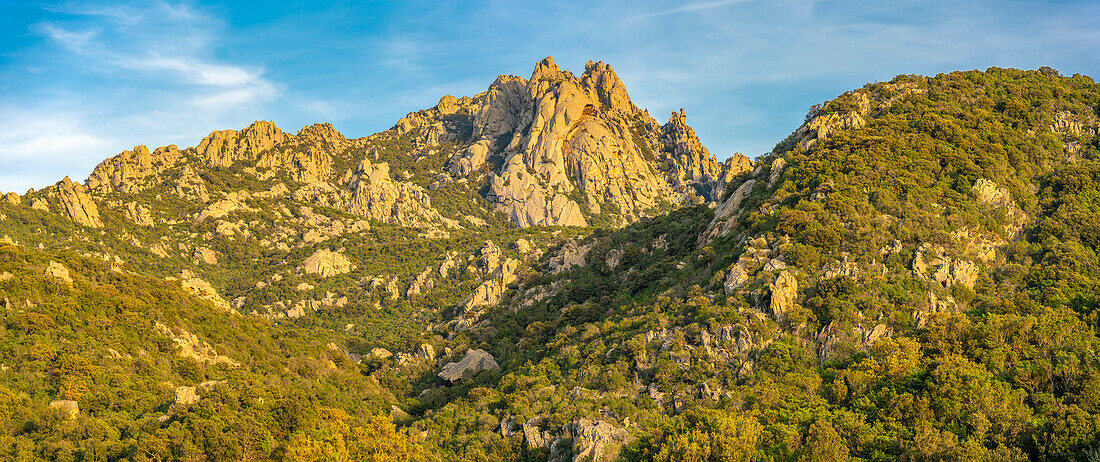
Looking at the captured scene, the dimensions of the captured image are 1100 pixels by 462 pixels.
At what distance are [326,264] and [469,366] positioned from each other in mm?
100273

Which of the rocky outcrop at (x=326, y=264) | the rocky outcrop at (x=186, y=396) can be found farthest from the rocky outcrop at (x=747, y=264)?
the rocky outcrop at (x=326, y=264)

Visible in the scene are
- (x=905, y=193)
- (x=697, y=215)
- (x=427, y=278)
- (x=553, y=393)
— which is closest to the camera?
(x=553, y=393)

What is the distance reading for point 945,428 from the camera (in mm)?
40750

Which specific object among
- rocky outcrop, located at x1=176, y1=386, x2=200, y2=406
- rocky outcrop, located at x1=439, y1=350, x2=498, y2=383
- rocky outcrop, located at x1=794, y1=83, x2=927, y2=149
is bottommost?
rocky outcrop, located at x1=439, y1=350, x2=498, y2=383

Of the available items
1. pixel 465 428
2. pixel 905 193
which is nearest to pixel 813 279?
pixel 905 193

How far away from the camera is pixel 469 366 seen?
235 ft

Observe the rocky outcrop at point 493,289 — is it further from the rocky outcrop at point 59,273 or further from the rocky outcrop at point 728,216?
the rocky outcrop at point 59,273

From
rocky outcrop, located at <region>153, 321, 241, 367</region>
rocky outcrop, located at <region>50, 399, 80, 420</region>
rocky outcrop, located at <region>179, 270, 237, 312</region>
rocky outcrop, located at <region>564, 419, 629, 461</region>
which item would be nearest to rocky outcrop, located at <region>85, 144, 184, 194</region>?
rocky outcrop, located at <region>179, 270, 237, 312</region>

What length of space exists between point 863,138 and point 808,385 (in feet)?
115

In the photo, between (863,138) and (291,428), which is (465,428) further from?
(863,138)

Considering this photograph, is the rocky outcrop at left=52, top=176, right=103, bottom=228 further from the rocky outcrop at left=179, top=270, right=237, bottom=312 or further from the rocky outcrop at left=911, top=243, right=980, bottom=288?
the rocky outcrop at left=911, top=243, right=980, bottom=288

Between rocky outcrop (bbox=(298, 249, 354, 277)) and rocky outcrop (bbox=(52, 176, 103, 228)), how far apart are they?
44.5m

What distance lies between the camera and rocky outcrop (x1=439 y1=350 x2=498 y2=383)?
230 feet

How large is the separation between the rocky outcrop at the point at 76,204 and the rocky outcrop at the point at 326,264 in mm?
44532
